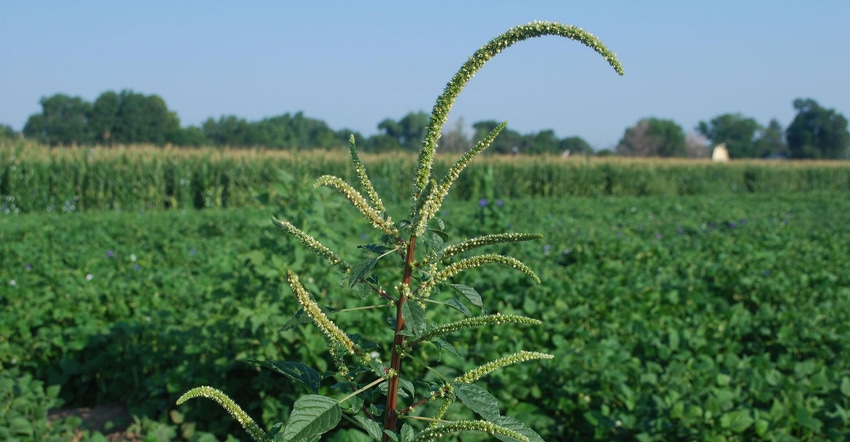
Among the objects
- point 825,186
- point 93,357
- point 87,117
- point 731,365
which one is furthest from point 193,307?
point 87,117

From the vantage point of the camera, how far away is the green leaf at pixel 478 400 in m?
1.23

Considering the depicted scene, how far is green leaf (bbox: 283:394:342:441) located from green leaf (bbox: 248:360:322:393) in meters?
0.12

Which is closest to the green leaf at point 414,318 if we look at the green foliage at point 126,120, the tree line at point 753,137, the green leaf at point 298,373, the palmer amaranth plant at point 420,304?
the palmer amaranth plant at point 420,304

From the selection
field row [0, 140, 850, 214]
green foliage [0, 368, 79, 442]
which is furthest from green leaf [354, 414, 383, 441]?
field row [0, 140, 850, 214]

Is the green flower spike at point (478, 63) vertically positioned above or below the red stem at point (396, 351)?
above

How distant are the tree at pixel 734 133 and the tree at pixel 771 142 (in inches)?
29.9

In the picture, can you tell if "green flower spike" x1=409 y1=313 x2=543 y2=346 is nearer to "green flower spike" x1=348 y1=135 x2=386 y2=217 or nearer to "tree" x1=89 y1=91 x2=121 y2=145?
"green flower spike" x1=348 y1=135 x2=386 y2=217

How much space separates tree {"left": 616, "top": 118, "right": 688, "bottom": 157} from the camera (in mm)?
78062

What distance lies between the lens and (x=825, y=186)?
40875mm

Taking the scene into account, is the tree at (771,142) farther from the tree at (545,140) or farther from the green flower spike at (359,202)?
the green flower spike at (359,202)

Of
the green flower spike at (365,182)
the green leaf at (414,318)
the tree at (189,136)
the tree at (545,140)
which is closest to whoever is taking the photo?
the green leaf at (414,318)

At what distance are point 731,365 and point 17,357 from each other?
4.13 metres

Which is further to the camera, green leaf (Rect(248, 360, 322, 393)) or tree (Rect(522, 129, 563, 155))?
tree (Rect(522, 129, 563, 155))

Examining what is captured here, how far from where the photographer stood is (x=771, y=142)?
88.7m
